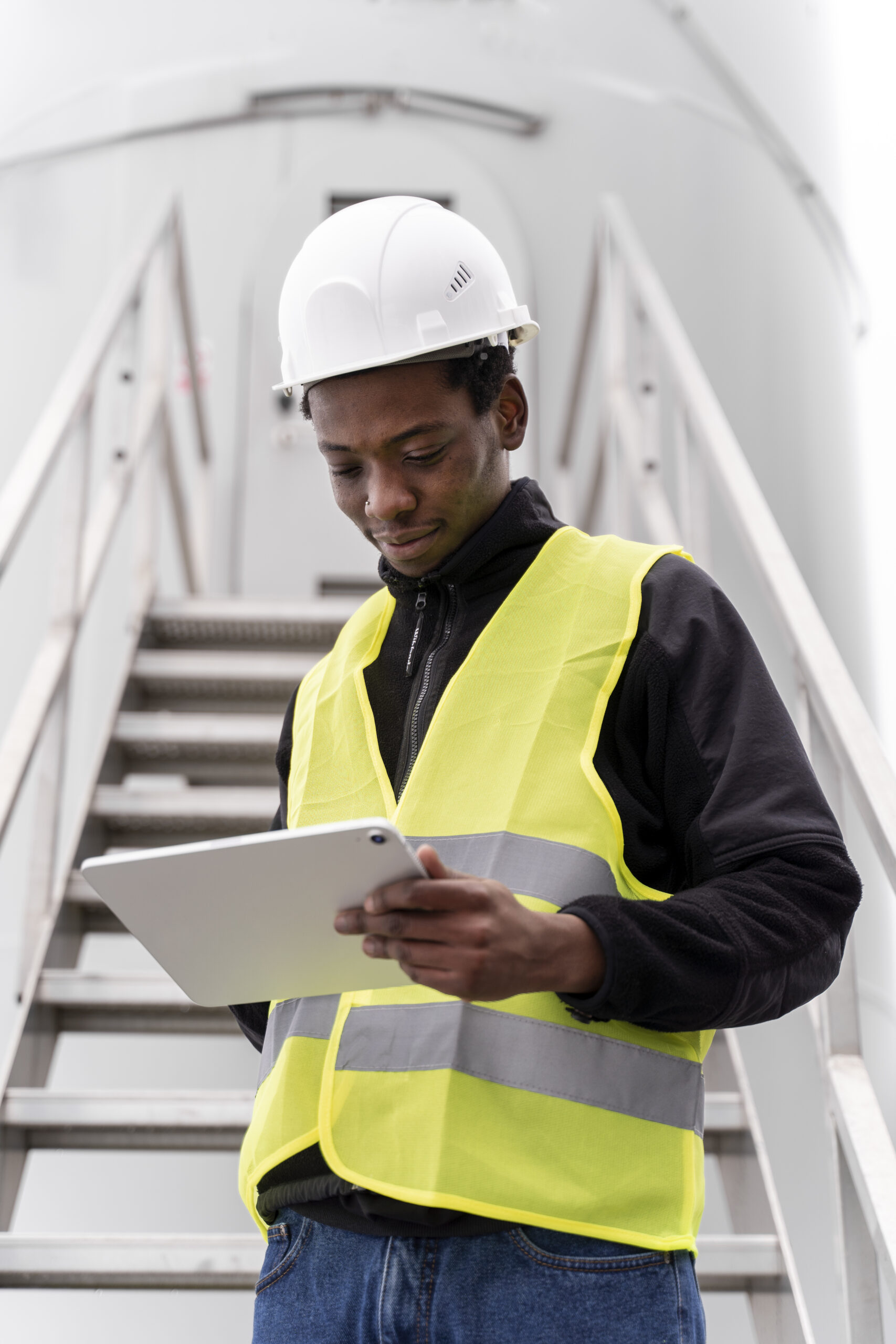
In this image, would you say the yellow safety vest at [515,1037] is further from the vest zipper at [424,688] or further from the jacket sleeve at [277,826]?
the jacket sleeve at [277,826]

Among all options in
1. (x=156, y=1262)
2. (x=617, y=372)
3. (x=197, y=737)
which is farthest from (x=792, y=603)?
(x=617, y=372)

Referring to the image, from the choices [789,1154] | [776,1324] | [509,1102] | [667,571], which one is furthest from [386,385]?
[789,1154]

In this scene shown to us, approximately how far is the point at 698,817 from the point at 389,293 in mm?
558

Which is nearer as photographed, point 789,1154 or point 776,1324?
point 776,1324

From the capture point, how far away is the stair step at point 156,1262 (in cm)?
184

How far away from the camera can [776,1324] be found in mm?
1828

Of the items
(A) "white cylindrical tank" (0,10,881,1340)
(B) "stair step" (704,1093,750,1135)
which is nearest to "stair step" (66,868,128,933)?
(B) "stair step" (704,1093,750,1135)

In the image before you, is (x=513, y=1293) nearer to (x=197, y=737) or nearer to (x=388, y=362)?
(x=388, y=362)

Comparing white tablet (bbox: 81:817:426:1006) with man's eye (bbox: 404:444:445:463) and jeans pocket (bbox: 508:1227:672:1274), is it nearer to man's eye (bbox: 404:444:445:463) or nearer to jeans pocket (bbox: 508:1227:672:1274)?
jeans pocket (bbox: 508:1227:672:1274)

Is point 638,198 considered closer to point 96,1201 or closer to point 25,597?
point 25,597

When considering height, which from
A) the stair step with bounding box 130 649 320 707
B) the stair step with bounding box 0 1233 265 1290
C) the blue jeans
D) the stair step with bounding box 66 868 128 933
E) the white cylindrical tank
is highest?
the white cylindrical tank

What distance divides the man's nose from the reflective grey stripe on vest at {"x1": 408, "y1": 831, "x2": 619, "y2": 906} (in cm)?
31

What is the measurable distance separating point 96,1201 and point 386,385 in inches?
120

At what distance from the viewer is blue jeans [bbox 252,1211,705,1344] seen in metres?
0.92
